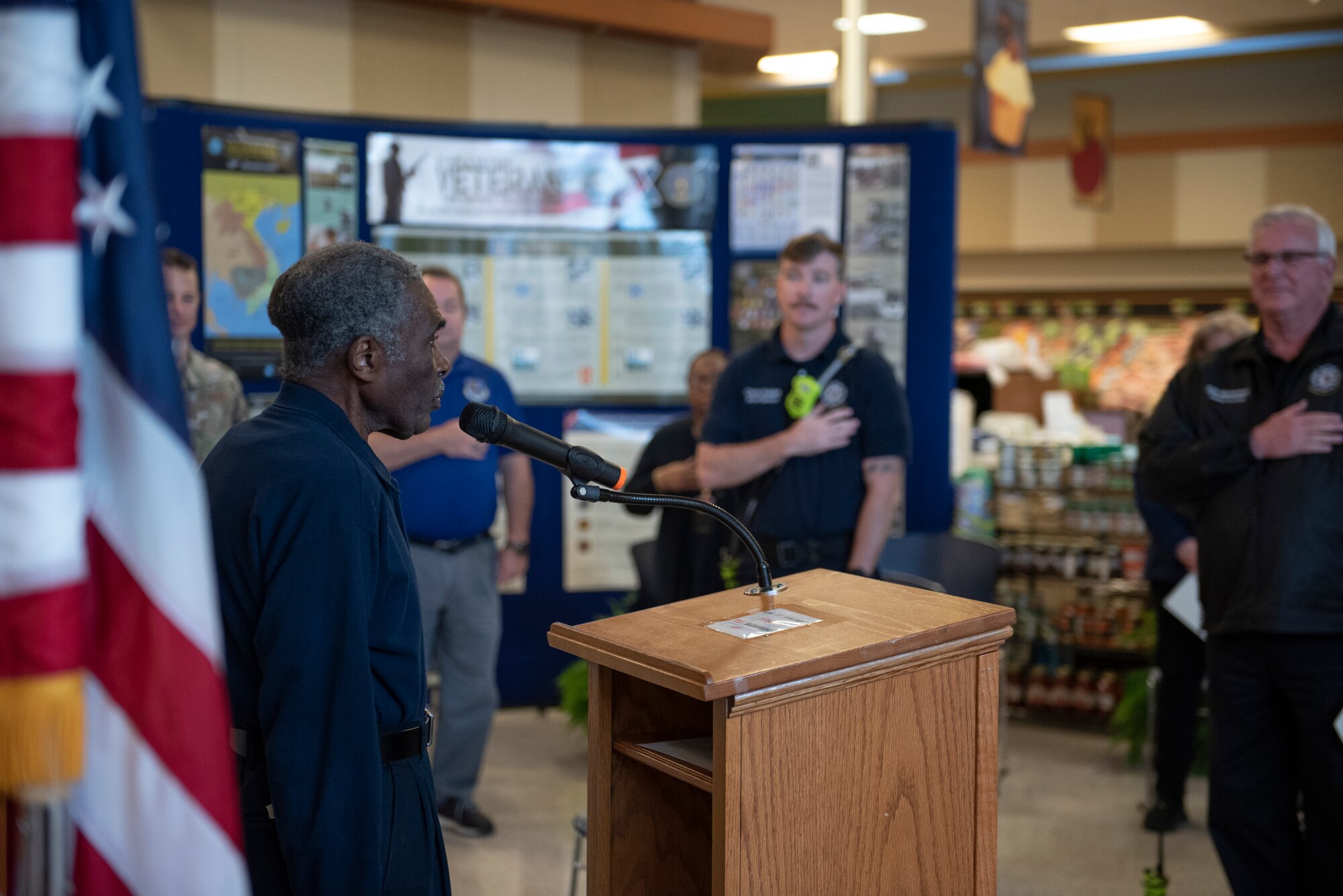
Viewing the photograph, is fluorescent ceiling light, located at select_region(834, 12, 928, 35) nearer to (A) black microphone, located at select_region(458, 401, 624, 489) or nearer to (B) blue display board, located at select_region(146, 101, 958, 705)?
(B) blue display board, located at select_region(146, 101, 958, 705)

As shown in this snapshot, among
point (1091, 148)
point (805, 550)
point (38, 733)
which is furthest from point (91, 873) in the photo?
point (1091, 148)

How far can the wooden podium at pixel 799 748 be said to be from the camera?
4.88 ft

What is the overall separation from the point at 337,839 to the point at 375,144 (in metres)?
3.83

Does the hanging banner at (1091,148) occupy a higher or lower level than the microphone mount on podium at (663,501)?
higher

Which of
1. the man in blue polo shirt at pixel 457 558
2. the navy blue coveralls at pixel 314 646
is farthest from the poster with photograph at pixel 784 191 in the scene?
the navy blue coveralls at pixel 314 646

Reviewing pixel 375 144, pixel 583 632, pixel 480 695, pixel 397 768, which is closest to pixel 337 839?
pixel 397 768

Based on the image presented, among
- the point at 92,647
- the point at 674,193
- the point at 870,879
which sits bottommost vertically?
the point at 870,879

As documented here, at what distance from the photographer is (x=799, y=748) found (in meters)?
1.53

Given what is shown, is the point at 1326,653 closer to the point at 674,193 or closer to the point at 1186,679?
the point at 1186,679

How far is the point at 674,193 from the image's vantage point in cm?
506

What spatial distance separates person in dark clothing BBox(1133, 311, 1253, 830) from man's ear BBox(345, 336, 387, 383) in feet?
10.3

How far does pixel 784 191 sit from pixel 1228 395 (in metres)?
2.40

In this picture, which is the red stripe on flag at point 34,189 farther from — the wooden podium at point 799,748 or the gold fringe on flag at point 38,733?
the wooden podium at point 799,748

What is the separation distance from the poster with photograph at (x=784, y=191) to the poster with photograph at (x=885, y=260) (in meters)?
0.14
